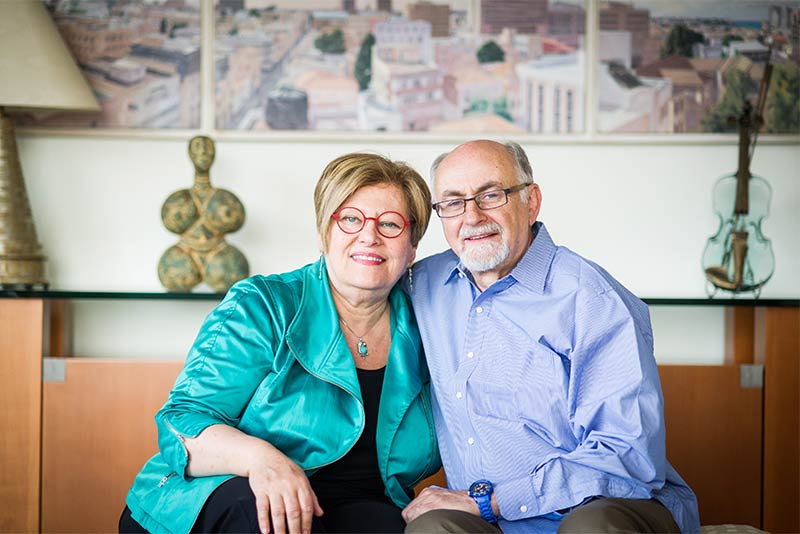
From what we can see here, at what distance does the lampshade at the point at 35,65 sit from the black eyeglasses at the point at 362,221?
1398mm

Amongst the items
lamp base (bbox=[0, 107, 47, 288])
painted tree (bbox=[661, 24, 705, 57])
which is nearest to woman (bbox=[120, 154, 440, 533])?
lamp base (bbox=[0, 107, 47, 288])

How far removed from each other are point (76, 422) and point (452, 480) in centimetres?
144

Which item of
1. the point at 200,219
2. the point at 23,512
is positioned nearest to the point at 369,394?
the point at 200,219

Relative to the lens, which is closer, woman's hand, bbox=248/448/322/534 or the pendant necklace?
woman's hand, bbox=248/448/322/534

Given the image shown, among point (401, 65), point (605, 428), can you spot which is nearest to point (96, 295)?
point (401, 65)

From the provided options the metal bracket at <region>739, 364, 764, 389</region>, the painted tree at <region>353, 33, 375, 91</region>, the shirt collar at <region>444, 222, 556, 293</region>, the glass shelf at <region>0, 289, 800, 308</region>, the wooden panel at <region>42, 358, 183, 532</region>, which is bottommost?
the wooden panel at <region>42, 358, 183, 532</region>

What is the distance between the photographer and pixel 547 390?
188cm

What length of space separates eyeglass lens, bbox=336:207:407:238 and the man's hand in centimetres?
63

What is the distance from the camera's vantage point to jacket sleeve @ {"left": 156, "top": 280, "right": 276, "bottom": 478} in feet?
6.05

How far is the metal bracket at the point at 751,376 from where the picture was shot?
2.82 m

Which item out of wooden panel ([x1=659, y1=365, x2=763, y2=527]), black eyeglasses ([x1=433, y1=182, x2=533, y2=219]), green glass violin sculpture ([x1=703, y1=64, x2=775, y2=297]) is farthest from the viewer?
green glass violin sculpture ([x1=703, y1=64, x2=775, y2=297])

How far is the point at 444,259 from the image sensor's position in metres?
2.22

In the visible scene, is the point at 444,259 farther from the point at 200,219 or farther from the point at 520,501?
the point at 200,219

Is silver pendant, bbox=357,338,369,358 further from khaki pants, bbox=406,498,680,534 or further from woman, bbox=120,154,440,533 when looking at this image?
khaki pants, bbox=406,498,680,534
